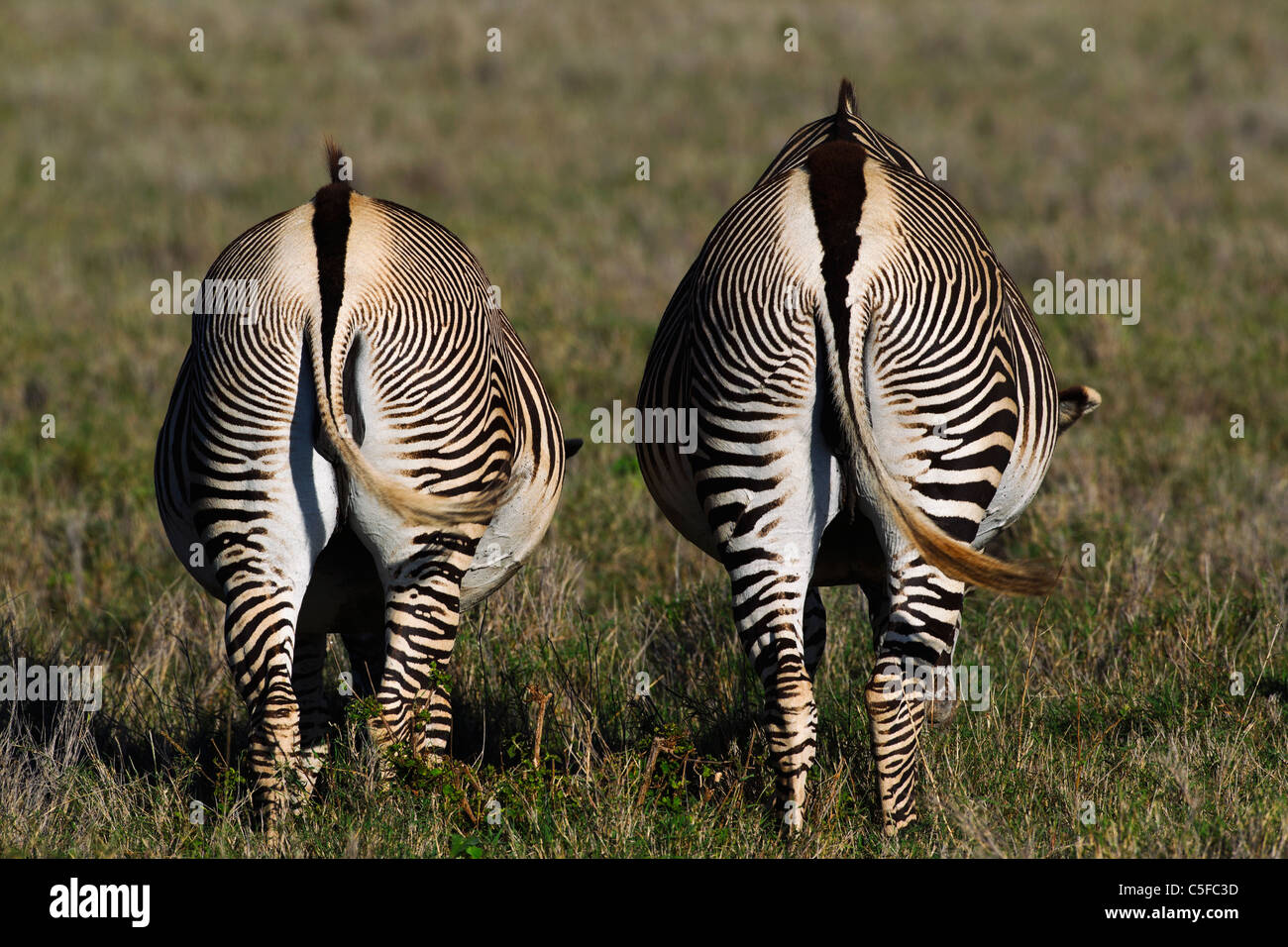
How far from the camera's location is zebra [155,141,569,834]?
4.08 m

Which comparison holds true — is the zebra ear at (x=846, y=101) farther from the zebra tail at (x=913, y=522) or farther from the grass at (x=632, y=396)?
the grass at (x=632, y=396)

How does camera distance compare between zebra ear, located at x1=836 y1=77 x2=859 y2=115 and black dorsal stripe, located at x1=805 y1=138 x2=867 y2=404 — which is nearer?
black dorsal stripe, located at x1=805 y1=138 x2=867 y2=404

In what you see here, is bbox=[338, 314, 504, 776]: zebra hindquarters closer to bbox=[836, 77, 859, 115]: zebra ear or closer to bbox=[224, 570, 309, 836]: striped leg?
bbox=[224, 570, 309, 836]: striped leg

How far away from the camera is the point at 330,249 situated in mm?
4199

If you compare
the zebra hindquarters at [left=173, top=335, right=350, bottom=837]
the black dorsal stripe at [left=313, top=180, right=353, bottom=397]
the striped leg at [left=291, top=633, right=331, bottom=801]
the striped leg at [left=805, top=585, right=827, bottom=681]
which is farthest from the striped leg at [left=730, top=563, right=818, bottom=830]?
the striped leg at [left=291, top=633, right=331, bottom=801]

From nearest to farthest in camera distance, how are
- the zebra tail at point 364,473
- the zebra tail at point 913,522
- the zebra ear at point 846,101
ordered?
the zebra tail at point 913,522, the zebra tail at point 364,473, the zebra ear at point 846,101

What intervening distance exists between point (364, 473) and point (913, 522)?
5.12 feet

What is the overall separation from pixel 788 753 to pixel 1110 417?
5830 mm

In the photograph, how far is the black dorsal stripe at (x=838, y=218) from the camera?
3.98 m

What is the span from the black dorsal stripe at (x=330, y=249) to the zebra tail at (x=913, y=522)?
4.72 feet

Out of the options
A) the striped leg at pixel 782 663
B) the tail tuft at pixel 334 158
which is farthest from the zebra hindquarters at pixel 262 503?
the striped leg at pixel 782 663
